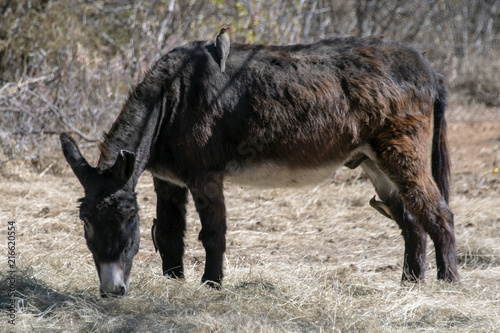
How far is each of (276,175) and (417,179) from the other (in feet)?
3.27

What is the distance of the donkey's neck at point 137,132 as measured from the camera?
3768mm

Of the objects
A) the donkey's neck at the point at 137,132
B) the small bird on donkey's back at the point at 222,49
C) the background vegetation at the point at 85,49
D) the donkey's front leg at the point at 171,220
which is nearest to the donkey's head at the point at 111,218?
the donkey's neck at the point at 137,132

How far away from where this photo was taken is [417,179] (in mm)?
4125

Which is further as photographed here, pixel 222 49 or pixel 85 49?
pixel 85 49

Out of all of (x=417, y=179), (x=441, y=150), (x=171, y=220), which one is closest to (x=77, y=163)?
(x=171, y=220)

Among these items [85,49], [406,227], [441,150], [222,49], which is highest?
[85,49]

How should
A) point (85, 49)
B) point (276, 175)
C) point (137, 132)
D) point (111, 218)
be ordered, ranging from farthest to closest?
1. point (85, 49)
2. point (276, 175)
3. point (137, 132)
4. point (111, 218)

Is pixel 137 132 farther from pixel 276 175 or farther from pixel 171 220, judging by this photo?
pixel 276 175

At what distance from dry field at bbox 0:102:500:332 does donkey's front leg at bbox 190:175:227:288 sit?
0.13 meters

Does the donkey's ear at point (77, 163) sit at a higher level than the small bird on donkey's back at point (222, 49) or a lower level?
lower

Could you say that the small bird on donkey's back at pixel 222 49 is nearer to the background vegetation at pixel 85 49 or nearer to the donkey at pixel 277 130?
the donkey at pixel 277 130

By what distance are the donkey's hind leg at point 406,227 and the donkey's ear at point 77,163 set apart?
84.1 inches

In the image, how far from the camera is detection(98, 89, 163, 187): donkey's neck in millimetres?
3768

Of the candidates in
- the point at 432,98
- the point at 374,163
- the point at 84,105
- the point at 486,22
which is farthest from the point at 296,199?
the point at 486,22
